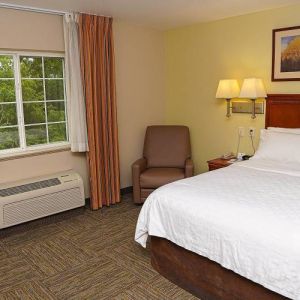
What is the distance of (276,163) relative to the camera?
335 cm

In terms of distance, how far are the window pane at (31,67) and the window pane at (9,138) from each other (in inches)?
25.5

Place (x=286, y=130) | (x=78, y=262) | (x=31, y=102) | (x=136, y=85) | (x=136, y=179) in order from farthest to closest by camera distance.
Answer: (x=136, y=85) < (x=136, y=179) < (x=31, y=102) < (x=286, y=130) < (x=78, y=262)

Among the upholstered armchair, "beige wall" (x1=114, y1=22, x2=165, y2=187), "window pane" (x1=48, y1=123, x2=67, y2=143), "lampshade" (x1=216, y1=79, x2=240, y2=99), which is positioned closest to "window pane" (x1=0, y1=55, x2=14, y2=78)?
"window pane" (x1=48, y1=123, x2=67, y2=143)

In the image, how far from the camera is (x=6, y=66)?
3658mm

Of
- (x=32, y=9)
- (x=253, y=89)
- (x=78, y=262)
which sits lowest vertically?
(x=78, y=262)

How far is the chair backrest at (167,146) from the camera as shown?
4641mm

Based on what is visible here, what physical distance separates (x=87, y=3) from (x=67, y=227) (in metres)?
2.46

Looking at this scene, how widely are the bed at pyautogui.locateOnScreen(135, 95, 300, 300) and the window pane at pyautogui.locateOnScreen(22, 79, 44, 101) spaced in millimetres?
2130

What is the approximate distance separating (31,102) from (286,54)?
2997 mm

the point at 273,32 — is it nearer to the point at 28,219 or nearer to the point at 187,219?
the point at 187,219

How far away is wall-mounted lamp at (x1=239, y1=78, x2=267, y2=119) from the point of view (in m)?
3.83

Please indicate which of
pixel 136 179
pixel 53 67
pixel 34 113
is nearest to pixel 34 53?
pixel 53 67

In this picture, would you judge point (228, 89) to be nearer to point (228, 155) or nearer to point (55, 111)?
point (228, 155)

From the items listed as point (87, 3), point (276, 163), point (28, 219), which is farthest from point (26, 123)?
point (276, 163)
